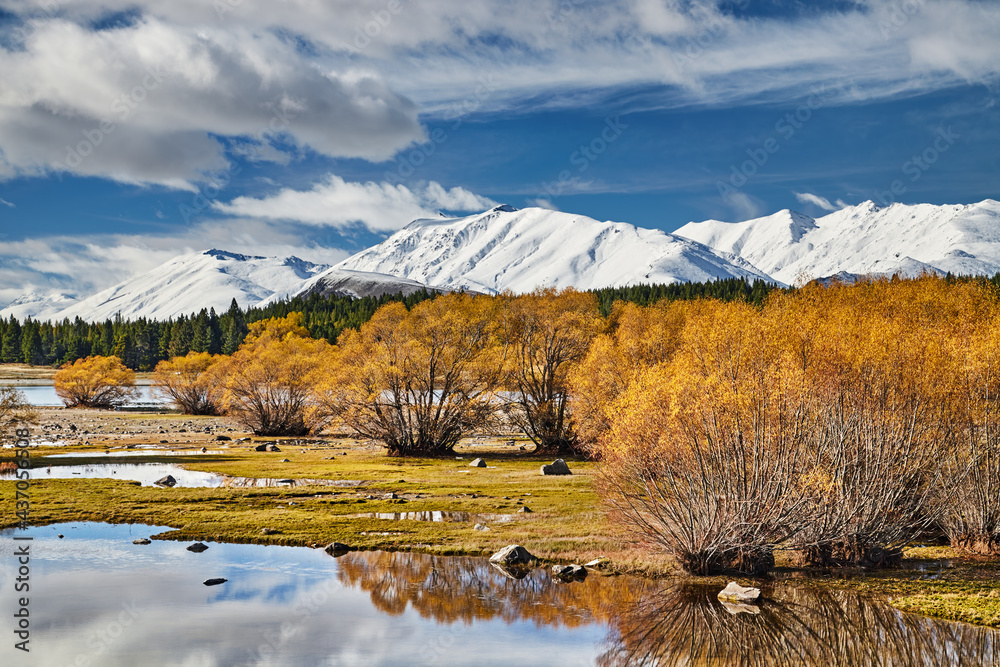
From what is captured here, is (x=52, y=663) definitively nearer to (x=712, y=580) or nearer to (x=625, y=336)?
(x=712, y=580)

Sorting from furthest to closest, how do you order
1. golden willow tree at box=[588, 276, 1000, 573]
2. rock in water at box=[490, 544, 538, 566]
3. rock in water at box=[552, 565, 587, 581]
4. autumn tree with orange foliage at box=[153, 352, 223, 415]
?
autumn tree with orange foliage at box=[153, 352, 223, 415] → rock in water at box=[490, 544, 538, 566] → rock in water at box=[552, 565, 587, 581] → golden willow tree at box=[588, 276, 1000, 573]

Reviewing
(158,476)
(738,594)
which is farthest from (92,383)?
(738,594)

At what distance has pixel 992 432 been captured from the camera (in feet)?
95.1

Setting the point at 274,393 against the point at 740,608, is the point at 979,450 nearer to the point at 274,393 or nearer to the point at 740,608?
the point at 740,608

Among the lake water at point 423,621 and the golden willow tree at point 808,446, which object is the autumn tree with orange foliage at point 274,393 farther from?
the golden willow tree at point 808,446

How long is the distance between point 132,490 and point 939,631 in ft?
134

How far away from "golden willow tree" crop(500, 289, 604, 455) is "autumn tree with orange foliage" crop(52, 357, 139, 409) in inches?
3569

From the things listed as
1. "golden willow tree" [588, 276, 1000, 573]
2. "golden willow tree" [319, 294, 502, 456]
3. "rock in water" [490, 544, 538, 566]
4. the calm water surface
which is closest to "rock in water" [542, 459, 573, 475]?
the calm water surface

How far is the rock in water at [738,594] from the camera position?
24031 millimetres

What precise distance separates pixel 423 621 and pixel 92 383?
128030 millimetres

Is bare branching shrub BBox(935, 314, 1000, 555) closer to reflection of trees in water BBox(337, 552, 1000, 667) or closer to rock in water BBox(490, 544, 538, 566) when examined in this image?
reflection of trees in water BBox(337, 552, 1000, 667)

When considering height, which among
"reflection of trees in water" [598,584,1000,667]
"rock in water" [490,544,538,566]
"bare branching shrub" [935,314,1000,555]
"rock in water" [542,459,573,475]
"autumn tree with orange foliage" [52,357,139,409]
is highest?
"autumn tree with orange foliage" [52,357,139,409]

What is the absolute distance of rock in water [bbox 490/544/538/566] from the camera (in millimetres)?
29000

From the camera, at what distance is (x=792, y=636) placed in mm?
21406
